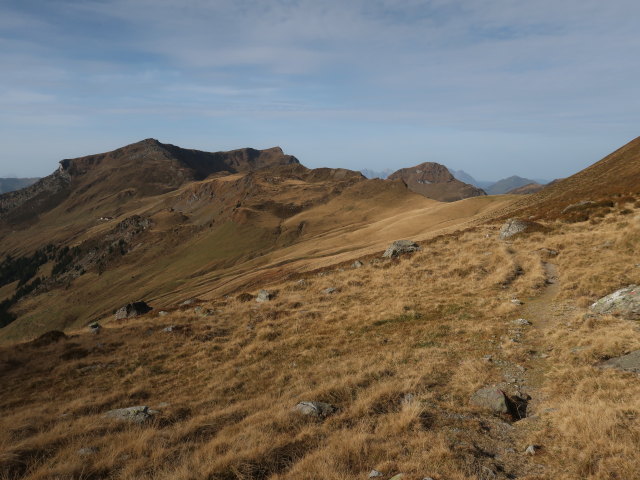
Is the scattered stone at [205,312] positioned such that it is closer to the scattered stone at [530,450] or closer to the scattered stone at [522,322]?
the scattered stone at [522,322]

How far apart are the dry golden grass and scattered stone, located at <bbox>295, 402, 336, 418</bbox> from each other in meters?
0.33

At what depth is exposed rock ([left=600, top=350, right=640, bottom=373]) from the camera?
36.3 feet

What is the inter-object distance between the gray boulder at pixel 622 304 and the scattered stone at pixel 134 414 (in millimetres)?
19105

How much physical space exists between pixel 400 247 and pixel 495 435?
3402cm

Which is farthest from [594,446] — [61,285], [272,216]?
[61,285]

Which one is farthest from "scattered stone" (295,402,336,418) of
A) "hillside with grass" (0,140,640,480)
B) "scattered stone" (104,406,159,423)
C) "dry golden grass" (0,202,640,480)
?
"scattered stone" (104,406,159,423)

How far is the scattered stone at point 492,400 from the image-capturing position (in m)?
10.3

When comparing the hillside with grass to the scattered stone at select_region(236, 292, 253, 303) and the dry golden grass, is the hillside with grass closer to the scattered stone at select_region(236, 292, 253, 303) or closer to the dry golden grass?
the dry golden grass

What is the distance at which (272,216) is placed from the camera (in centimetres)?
18038

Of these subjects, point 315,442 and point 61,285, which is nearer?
point 315,442

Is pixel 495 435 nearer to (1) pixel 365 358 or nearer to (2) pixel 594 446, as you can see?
(2) pixel 594 446

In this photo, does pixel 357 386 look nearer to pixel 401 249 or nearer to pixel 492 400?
pixel 492 400

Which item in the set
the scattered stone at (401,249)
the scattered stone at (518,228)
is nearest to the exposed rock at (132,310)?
the scattered stone at (401,249)

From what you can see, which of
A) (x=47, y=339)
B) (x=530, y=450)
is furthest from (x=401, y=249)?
(x=530, y=450)
